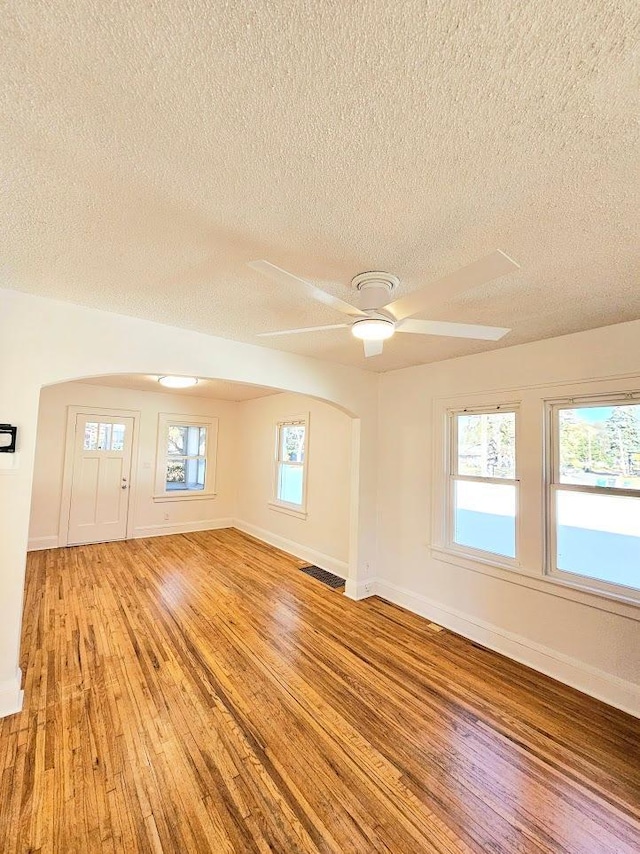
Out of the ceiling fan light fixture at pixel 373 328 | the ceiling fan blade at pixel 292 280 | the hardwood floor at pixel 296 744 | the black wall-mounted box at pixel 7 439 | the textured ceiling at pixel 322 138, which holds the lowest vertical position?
the hardwood floor at pixel 296 744

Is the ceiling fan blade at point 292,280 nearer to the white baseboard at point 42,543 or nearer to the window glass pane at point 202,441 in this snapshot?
the window glass pane at point 202,441

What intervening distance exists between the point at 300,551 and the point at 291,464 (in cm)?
130

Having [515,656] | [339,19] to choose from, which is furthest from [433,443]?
[339,19]

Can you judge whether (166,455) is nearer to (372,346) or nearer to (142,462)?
(142,462)

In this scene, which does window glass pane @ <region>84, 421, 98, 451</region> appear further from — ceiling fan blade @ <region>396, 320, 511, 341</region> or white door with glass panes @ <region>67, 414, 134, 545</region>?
ceiling fan blade @ <region>396, 320, 511, 341</region>

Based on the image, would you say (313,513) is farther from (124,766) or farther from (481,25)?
(481,25)

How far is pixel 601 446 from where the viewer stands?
2674mm

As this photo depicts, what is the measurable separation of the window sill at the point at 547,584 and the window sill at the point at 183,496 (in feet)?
15.2

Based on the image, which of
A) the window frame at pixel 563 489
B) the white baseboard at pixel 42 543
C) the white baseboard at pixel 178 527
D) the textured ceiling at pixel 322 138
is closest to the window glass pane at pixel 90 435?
the white baseboard at pixel 42 543

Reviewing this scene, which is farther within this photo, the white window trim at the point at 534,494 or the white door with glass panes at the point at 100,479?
the white door with glass panes at the point at 100,479

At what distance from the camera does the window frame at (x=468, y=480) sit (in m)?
3.07

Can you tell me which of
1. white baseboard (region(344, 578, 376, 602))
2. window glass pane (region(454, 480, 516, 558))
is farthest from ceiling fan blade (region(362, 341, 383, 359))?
white baseboard (region(344, 578, 376, 602))

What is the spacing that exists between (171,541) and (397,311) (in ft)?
18.6

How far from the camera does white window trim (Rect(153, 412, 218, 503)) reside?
643 centimetres
